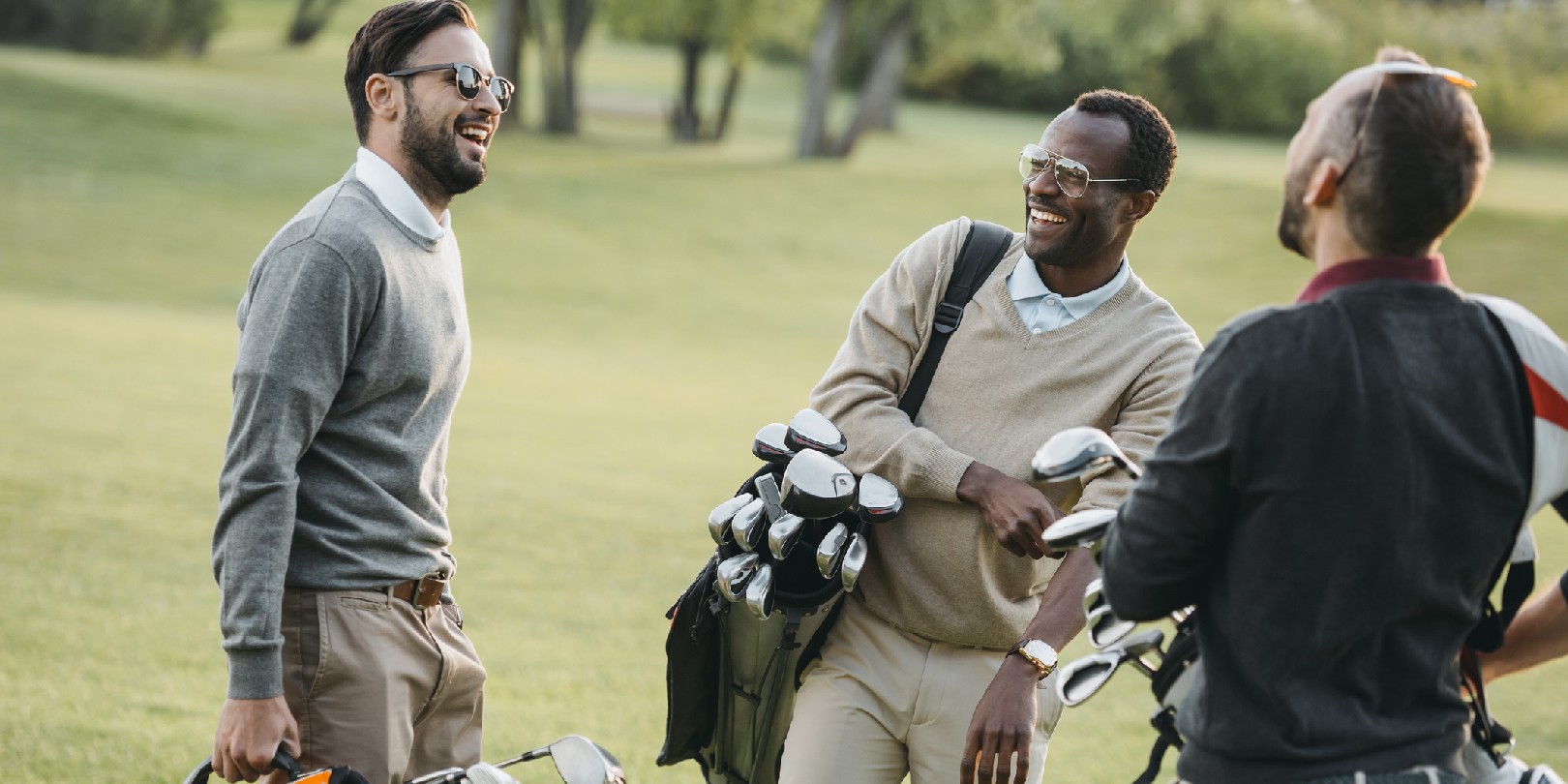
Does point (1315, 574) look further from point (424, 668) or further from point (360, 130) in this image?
point (360, 130)

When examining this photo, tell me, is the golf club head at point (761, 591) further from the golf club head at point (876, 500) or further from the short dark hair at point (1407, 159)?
the short dark hair at point (1407, 159)

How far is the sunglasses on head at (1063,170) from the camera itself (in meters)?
3.60

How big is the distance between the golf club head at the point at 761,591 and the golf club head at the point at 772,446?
0.25 m

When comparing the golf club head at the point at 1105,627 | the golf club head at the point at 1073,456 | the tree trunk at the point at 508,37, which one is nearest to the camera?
the golf club head at the point at 1073,456

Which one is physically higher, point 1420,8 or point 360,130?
point 360,130

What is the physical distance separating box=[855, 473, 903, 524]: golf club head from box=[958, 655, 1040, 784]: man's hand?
404 mm

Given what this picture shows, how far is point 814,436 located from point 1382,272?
1.42m

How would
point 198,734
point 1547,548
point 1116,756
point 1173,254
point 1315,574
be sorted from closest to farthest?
point 1315,574 → point 198,734 → point 1116,756 → point 1547,548 → point 1173,254

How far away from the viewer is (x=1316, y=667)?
7.38 feet

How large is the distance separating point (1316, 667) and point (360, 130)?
7.80 ft

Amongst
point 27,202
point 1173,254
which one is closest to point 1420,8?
point 1173,254

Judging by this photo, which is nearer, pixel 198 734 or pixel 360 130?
pixel 360 130

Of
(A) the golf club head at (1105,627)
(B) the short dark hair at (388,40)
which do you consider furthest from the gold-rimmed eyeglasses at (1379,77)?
(B) the short dark hair at (388,40)

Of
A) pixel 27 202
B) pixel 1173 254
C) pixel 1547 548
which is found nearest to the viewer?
pixel 1547 548
